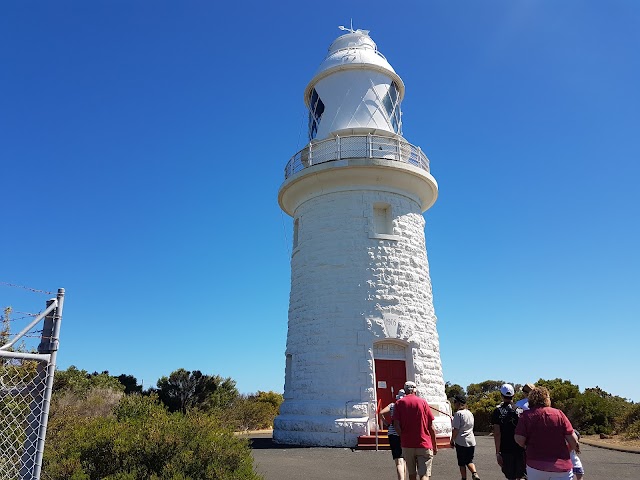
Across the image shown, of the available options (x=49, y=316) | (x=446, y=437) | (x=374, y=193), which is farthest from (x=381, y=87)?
(x=49, y=316)

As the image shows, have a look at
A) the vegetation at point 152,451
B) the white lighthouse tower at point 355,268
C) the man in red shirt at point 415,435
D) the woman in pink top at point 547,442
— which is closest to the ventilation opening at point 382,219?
the white lighthouse tower at point 355,268

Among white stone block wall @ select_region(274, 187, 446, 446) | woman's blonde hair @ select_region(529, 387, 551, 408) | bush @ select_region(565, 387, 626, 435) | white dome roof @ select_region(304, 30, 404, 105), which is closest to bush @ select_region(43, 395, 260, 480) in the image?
woman's blonde hair @ select_region(529, 387, 551, 408)

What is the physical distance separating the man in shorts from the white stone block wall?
241 inches

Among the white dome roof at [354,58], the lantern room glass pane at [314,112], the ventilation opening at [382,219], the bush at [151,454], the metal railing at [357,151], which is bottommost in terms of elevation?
the bush at [151,454]

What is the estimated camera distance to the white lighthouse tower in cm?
1300

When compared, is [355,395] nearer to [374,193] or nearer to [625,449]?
[374,193]

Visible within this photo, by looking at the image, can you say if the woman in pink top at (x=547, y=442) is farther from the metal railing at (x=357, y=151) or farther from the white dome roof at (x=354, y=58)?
the white dome roof at (x=354, y=58)

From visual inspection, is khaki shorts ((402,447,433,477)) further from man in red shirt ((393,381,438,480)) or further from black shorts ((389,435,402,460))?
black shorts ((389,435,402,460))

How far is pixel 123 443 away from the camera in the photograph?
5.62 m

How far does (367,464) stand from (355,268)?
5419 millimetres

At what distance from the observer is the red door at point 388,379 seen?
1303 cm

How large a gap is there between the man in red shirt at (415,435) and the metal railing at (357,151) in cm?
897

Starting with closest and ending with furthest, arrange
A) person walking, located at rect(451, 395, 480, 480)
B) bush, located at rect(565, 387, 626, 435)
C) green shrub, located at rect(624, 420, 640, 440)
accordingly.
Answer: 1. person walking, located at rect(451, 395, 480, 480)
2. green shrub, located at rect(624, 420, 640, 440)
3. bush, located at rect(565, 387, 626, 435)

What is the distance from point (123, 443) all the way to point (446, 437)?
9.82 metres
